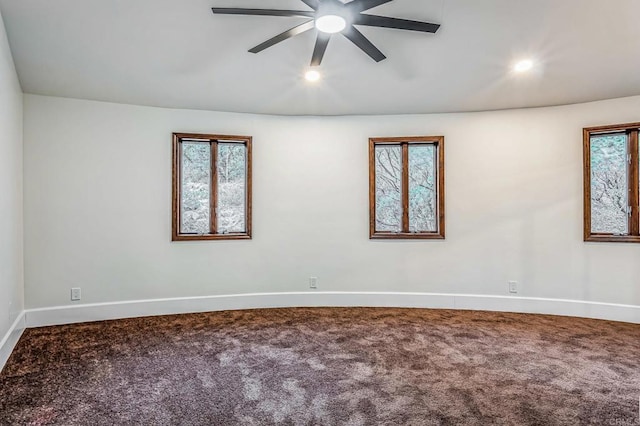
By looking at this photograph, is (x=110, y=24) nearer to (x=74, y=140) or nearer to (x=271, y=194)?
(x=74, y=140)

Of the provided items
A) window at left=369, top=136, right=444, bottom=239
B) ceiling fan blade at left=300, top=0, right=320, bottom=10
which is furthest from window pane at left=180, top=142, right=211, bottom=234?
ceiling fan blade at left=300, top=0, right=320, bottom=10

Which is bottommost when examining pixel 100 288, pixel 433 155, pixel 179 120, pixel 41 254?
pixel 100 288

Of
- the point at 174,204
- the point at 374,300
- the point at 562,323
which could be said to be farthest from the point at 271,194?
the point at 562,323

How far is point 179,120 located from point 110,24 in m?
1.91

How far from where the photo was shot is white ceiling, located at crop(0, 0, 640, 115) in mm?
2455

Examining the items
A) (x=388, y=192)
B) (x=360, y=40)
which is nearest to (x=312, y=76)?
(x=360, y=40)

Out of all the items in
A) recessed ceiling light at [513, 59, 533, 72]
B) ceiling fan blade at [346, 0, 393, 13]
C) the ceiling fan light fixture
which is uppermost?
the ceiling fan light fixture

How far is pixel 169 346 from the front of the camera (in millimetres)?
3252

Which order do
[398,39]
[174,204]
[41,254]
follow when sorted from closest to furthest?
[398,39] → [41,254] → [174,204]

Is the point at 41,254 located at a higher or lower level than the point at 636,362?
higher

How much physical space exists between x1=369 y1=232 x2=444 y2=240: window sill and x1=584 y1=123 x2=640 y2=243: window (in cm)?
163

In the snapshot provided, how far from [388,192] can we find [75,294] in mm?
3755

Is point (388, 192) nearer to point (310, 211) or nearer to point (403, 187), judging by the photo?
point (403, 187)

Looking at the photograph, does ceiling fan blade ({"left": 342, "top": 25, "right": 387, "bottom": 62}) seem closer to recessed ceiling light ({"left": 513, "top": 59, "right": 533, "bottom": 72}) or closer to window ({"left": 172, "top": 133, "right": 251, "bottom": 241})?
recessed ceiling light ({"left": 513, "top": 59, "right": 533, "bottom": 72})
